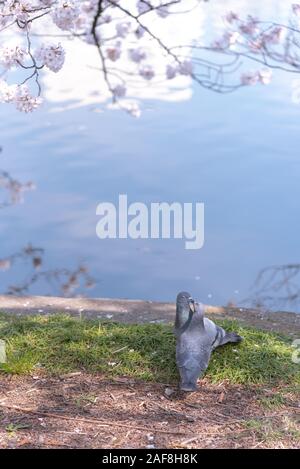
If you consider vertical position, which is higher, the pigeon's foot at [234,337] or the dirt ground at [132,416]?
the pigeon's foot at [234,337]

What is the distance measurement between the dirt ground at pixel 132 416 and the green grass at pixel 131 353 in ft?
0.25

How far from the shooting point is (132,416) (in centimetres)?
307

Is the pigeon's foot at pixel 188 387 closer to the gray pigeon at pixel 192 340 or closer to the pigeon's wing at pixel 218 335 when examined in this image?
the gray pigeon at pixel 192 340

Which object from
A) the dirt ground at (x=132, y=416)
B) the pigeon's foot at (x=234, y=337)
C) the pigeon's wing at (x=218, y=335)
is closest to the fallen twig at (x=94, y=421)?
the dirt ground at (x=132, y=416)

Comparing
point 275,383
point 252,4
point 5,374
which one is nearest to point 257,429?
point 275,383

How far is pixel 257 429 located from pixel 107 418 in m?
0.60

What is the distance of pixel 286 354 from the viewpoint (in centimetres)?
360

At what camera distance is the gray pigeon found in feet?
10.4

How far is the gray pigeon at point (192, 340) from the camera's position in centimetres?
317

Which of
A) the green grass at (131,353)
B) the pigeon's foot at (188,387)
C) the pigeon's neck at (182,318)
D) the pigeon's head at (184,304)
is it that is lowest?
the pigeon's foot at (188,387)

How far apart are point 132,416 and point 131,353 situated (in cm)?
51

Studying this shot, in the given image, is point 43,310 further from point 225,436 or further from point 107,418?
point 225,436

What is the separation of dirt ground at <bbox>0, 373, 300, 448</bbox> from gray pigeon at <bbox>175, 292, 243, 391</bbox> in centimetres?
12
